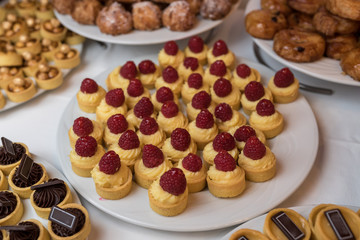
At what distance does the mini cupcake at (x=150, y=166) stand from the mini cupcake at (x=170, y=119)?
0.82 ft

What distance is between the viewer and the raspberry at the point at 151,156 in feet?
5.46

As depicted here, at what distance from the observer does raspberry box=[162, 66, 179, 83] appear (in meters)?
2.14

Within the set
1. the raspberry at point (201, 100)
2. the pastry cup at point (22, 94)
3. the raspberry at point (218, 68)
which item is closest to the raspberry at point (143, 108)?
the raspberry at point (201, 100)

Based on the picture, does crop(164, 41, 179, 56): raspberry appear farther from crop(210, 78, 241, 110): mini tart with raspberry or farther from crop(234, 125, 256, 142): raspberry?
crop(234, 125, 256, 142): raspberry

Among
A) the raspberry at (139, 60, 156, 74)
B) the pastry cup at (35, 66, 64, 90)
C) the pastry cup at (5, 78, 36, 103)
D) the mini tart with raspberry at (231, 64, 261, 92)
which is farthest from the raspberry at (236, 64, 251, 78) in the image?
the pastry cup at (5, 78, 36, 103)

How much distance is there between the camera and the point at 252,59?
8.55 ft

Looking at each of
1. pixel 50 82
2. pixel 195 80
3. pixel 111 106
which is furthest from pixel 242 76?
pixel 50 82

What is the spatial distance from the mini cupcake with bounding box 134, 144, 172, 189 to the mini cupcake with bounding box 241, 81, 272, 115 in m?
0.56

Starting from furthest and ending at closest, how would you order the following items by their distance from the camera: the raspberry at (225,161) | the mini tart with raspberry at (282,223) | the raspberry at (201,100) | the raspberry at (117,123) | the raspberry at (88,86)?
1. the raspberry at (88,86)
2. the raspberry at (201,100)
3. the raspberry at (117,123)
4. the raspberry at (225,161)
5. the mini tart with raspberry at (282,223)

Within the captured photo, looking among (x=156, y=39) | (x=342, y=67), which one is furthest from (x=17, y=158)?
(x=342, y=67)

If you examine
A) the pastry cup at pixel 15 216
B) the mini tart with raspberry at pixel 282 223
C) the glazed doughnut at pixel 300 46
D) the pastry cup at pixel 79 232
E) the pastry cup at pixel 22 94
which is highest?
the glazed doughnut at pixel 300 46

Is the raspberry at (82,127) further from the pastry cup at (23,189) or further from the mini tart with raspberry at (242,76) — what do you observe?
the mini tart with raspberry at (242,76)

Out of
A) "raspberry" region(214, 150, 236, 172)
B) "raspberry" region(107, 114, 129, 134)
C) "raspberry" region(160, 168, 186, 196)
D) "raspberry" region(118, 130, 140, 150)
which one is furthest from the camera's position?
"raspberry" region(107, 114, 129, 134)

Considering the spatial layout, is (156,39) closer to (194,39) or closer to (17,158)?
(194,39)
